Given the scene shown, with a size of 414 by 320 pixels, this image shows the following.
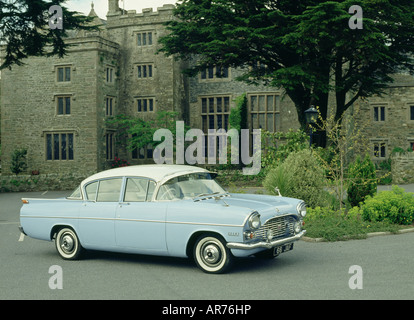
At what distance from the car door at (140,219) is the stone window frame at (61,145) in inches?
1112

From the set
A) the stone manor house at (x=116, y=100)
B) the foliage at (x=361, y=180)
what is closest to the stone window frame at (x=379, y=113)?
the stone manor house at (x=116, y=100)

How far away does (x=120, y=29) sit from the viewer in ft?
126

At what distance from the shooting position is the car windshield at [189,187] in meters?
8.23

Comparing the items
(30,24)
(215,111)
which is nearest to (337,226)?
(30,24)

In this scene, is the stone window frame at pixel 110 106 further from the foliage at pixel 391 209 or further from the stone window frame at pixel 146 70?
the foliage at pixel 391 209

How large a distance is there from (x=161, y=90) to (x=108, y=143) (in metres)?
5.44

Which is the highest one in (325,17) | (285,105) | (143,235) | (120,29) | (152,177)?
(120,29)

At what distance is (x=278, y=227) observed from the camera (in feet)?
26.1

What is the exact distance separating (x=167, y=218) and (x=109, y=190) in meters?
1.45

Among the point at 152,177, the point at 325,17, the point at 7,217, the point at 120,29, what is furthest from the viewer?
the point at 120,29

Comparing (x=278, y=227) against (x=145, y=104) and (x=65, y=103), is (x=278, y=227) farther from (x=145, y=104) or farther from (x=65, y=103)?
(x=145, y=104)

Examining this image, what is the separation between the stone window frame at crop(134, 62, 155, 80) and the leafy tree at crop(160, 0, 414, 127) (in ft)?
37.1

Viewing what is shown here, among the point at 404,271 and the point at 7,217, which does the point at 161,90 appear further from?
the point at 404,271

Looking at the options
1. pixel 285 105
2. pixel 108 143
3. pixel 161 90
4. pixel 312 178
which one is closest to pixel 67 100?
pixel 108 143
